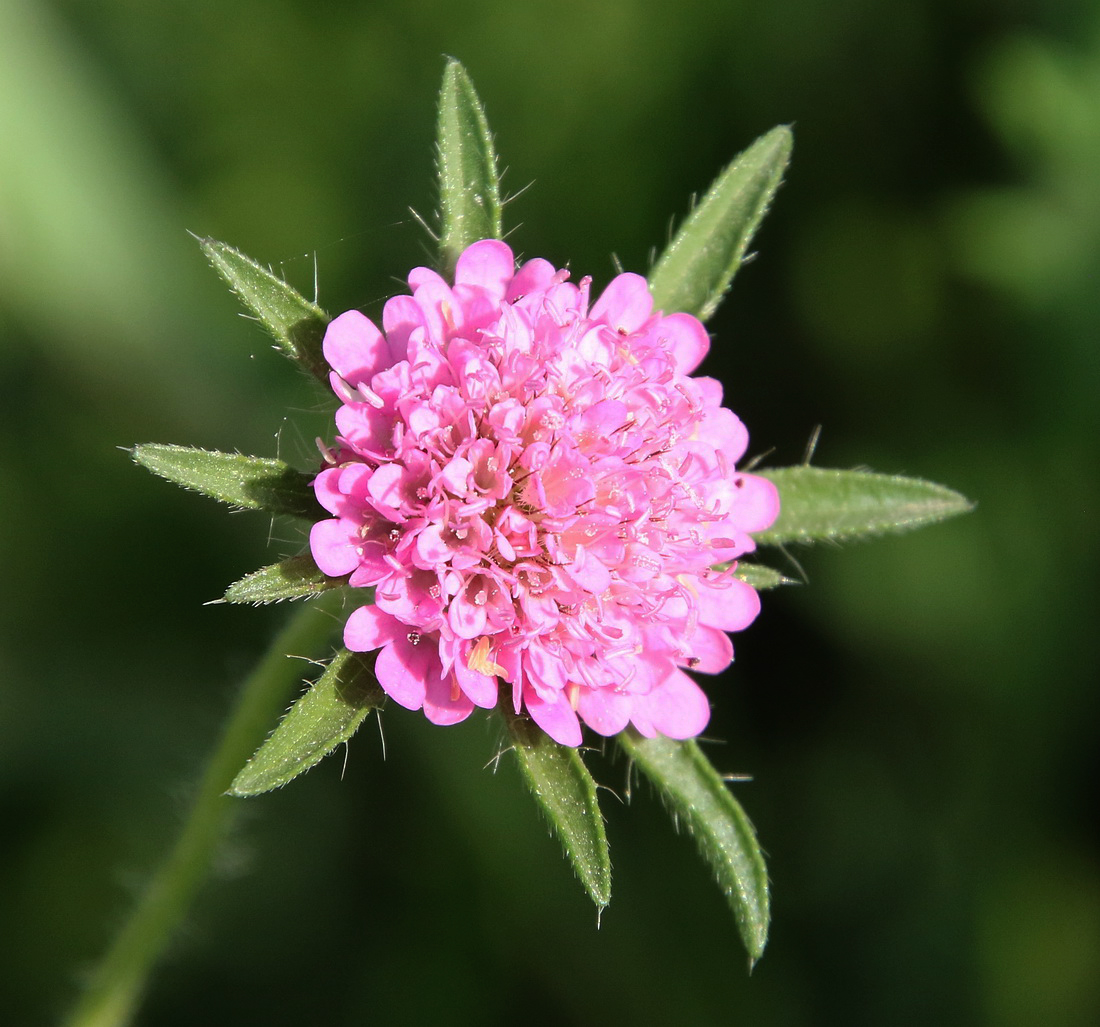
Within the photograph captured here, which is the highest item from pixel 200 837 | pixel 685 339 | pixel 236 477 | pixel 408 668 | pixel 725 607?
pixel 685 339

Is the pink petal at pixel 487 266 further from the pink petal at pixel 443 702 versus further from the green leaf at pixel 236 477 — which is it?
the pink petal at pixel 443 702

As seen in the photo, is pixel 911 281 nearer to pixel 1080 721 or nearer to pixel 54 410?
pixel 1080 721

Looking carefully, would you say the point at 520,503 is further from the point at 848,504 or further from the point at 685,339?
the point at 848,504

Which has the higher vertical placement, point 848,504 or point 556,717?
point 848,504

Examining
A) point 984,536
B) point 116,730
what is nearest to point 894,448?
point 984,536

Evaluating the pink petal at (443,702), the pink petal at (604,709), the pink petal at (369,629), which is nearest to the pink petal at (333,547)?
the pink petal at (369,629)

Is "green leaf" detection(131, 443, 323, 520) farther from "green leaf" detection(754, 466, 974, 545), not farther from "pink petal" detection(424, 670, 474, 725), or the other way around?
"green leaf" detection(754, 466, 974, 545)

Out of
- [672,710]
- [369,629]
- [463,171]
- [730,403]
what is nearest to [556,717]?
[672,710]
